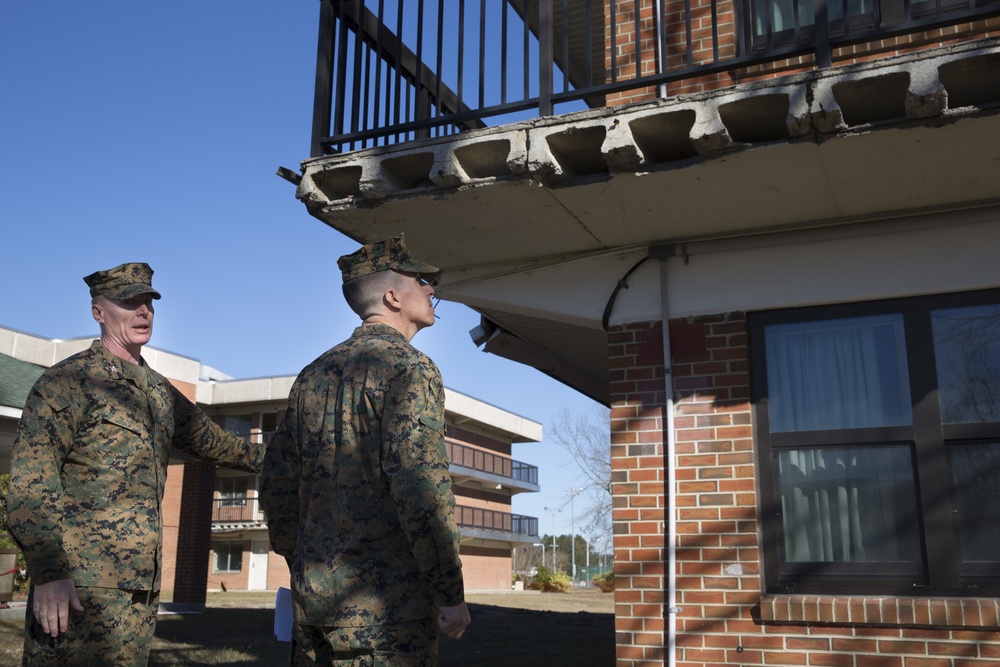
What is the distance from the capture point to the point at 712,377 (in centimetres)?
528

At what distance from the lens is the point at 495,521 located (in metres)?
49.4

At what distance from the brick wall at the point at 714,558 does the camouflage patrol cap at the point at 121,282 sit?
271cm

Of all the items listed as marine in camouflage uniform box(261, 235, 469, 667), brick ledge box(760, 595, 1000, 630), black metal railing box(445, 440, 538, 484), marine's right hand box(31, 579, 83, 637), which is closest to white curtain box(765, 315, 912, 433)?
brick ledge box(760, 595, 1000, 630)

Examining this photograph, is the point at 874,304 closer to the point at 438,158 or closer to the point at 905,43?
the point at 905,43

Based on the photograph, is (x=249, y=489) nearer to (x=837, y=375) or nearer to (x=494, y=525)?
(x=494, y=525)

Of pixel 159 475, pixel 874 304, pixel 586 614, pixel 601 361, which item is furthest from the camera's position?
pixel 586 614

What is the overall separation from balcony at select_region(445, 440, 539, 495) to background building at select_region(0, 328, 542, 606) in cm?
6

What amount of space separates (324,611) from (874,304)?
11.7ft

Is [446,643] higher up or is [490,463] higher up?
[490,463]

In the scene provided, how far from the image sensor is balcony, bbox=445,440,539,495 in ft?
148

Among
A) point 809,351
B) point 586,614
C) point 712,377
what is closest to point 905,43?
point 809,351

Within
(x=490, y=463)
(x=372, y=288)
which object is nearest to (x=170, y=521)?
(x=490, y=463)

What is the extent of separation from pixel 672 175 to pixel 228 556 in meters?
40.0

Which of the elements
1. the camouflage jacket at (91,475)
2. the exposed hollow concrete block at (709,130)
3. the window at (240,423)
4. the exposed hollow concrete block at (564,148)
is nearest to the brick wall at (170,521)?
the window at (240,423)
